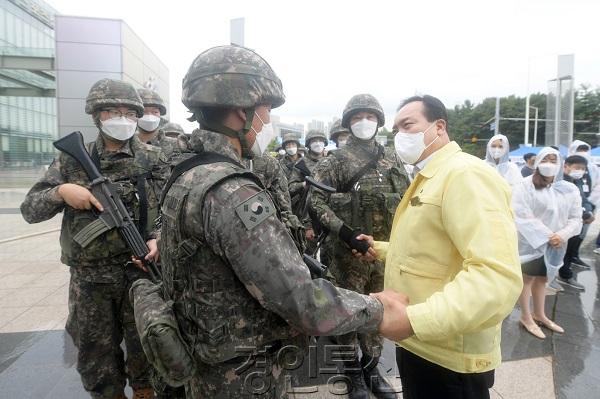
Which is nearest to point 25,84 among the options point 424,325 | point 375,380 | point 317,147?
point 317,147

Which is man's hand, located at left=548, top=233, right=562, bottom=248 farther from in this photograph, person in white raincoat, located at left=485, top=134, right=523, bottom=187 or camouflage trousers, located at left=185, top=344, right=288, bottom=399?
camouflage trousers, located at left=185, top=344, right=288, bottom=399

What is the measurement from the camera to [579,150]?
7.62 metres

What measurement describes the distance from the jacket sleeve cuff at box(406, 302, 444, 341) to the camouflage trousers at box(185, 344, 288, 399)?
0.58 m

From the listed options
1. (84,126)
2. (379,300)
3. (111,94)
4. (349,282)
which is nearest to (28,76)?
(84,126)

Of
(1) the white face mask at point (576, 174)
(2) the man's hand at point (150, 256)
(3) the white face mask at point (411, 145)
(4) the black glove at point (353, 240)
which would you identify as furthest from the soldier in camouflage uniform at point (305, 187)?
(1) the white face mask at point (576, 174)

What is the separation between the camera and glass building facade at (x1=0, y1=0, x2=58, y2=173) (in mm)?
14891

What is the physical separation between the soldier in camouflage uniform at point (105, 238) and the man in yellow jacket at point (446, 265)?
5.63ft

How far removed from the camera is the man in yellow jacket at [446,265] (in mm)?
1372

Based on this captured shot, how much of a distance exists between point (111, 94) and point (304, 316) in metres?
2.38

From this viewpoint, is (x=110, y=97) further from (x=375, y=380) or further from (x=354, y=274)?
(x=375, y=380)

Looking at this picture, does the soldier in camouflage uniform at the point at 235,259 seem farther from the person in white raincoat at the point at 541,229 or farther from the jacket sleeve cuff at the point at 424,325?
the person in white raincoat at the point at 541,229

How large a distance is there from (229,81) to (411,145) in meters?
0.98

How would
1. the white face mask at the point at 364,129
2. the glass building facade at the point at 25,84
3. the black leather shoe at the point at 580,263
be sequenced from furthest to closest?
the glass building facade at the point at 25,84 → the black leather shoe at the point at 580,263 → the white face mask at the point at 364,129

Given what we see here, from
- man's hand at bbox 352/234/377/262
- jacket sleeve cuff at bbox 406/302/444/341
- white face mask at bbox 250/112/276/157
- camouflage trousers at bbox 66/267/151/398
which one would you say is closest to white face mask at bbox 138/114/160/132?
camouflage trousers at bbox 66/267/151/398
